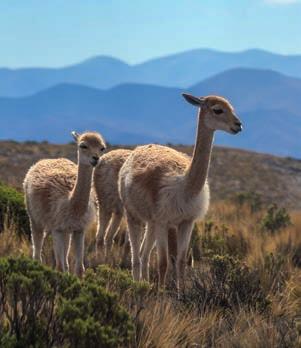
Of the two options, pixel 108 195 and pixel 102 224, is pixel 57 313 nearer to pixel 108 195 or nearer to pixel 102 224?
pixel 108 195

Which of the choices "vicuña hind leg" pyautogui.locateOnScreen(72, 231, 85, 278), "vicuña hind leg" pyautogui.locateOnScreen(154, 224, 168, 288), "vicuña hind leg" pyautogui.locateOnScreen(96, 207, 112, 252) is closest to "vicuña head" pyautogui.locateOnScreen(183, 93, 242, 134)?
"vicuña hind leg" pyautogui.locateOnScreen(154, 224, 168, 288)

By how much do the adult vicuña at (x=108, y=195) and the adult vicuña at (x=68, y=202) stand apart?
1.75 metres

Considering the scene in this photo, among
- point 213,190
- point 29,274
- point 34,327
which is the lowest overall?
point 213,190

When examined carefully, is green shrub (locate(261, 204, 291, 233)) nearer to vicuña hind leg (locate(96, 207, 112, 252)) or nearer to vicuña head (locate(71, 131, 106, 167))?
vicuña hind leg (locate(96, 207, 112, 252))

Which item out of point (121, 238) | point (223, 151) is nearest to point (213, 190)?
point (223, 151)

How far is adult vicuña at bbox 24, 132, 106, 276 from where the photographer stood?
775cm

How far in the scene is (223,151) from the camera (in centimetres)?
4150

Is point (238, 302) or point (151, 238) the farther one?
point (151, 238)

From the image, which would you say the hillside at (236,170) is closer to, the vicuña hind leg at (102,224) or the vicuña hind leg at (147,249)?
the vicuña hind leg at (102,224)

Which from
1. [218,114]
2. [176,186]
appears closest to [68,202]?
[176,186]

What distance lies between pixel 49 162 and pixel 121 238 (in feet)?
9.74

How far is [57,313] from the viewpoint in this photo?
4.61m

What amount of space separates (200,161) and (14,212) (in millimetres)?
4091

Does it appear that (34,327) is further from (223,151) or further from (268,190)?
(223,151)
